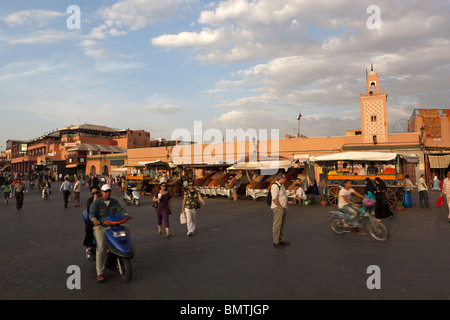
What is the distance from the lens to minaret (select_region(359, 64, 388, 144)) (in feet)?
106

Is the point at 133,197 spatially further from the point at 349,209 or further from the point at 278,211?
the point at 349,209

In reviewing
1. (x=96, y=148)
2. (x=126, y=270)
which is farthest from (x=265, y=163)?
(x=96, y=148)

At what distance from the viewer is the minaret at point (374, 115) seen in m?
32.4

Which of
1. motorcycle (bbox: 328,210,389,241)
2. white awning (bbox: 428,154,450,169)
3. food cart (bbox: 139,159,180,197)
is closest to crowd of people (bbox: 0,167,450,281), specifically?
motorcycle (bbox: 328,210,389,241)

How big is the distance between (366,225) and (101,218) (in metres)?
6.24

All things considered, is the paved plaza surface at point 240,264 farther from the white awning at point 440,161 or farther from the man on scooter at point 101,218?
the white awning at point 440,161

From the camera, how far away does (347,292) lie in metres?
4.11

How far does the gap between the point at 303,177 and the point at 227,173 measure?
581 cm

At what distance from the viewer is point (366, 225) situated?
7598 millimetres

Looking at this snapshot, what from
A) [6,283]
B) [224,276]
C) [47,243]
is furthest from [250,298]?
[47,243]

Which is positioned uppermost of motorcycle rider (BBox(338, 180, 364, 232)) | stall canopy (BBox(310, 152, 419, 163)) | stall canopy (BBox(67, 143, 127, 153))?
stall canopy (BBox(67, 143, 127, 153))

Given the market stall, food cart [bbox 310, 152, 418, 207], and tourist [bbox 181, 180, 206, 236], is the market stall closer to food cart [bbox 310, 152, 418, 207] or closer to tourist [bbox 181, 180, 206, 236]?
food cart [bbox 310, 152, 418, 207]

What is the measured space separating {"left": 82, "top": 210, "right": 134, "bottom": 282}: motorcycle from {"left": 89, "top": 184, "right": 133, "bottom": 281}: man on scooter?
9cm
